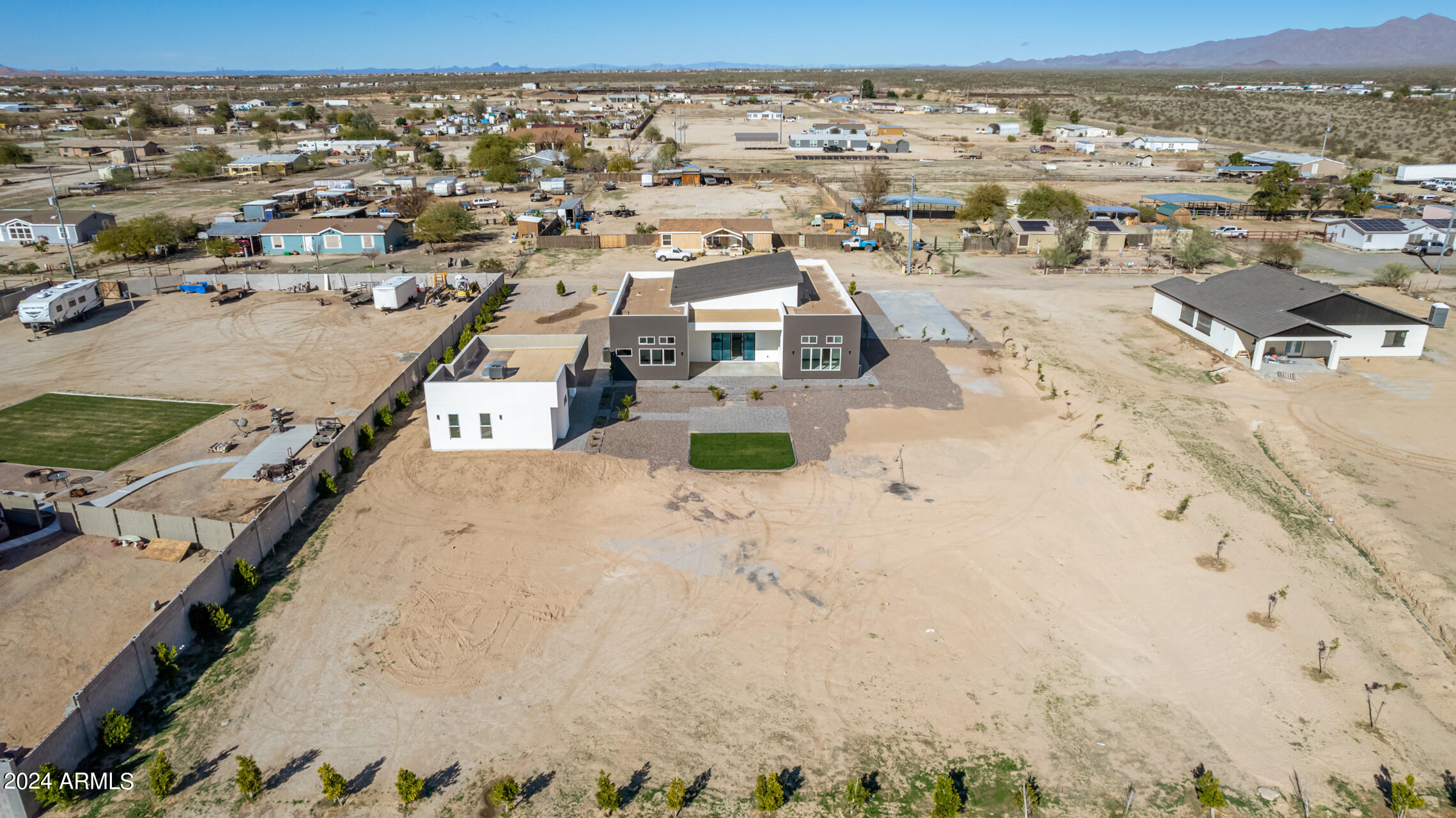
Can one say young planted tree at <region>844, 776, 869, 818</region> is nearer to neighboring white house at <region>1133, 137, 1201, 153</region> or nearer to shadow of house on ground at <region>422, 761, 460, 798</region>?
shadow of house on ground at <region>422, 761, 460, 798</region>

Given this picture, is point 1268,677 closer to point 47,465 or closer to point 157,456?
point 157,456

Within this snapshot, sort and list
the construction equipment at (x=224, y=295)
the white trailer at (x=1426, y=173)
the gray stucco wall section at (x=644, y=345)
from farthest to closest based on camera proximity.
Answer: the white trailer at (x=1426, y=173), the construction equipment at (x=224, y=295), the gray stucco wall section at (x=644, y=345)

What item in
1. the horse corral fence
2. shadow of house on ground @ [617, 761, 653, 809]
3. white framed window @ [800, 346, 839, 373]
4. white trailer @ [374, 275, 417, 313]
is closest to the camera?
the horse corral fence

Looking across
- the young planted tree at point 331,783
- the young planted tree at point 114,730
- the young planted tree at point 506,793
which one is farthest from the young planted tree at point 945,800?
the young planted tree at point 114,730

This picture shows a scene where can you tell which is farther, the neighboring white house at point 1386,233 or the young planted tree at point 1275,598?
the neighboring white house at point 1386,233

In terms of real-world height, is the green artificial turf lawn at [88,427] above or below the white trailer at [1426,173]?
below

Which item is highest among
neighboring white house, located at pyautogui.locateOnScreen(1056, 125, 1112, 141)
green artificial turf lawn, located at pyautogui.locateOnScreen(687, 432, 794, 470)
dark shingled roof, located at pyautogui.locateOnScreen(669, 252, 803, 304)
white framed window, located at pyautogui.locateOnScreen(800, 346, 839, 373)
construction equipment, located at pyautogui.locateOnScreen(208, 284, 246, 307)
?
neighboring white house, located at pyautogui.locateOnScreen(1056, 125, 1112, 141)

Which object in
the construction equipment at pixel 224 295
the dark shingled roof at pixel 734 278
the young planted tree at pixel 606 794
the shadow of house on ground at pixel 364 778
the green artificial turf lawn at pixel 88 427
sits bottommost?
the shadow of house on ground at pixel 364 778

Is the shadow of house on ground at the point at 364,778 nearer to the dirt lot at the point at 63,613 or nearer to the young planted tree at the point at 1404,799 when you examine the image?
the dirt lot at the point at 63,613

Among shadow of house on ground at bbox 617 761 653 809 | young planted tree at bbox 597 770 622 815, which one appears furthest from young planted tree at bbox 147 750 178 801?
shadow of house on ground at bbox 617 761 653 809
